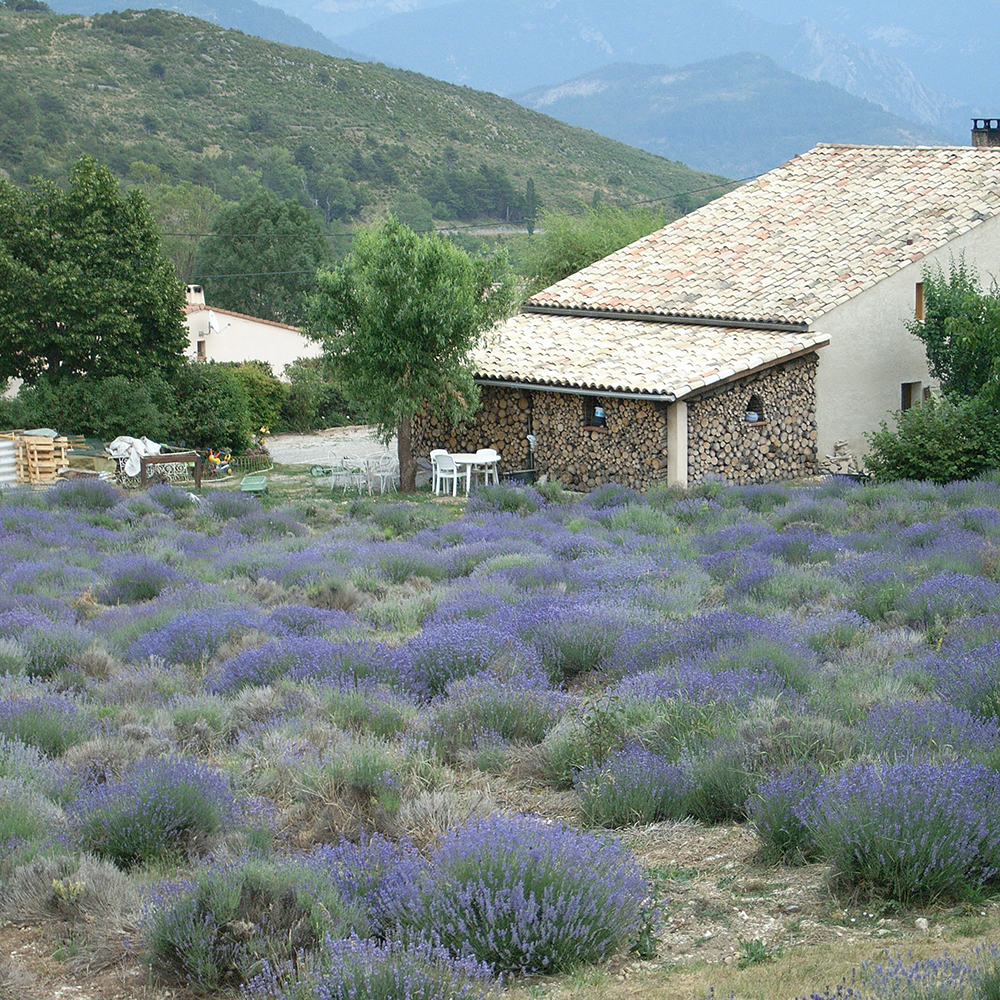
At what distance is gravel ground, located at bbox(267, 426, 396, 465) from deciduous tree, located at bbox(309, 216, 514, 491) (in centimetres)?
519

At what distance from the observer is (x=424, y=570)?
12.0 metres

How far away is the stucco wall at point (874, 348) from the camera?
70.7 ft

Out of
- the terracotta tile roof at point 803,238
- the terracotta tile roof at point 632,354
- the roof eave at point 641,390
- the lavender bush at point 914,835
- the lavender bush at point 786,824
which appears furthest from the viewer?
the terracotta tile roof at point 803,238

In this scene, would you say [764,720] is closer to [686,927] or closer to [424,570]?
[686,927]

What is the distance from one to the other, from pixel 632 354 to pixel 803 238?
17.5 feet

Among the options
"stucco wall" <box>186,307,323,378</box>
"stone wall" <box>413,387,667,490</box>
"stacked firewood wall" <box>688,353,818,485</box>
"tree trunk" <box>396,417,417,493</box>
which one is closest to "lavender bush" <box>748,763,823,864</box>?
"stacked firewood wall" <box>688,353,818,485</box>

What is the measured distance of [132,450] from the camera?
2367 centimetres

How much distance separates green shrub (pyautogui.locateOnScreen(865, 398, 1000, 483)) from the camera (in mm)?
17875

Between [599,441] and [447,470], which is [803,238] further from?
[447,470]

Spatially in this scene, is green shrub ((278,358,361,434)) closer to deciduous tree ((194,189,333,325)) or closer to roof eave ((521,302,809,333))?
roof eave ((521,302,809,333))

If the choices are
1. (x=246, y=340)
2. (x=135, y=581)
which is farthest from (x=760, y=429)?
(x=246, y=340)

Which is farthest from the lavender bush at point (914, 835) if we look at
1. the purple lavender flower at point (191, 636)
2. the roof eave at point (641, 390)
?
the roof eave at point (641, 390)

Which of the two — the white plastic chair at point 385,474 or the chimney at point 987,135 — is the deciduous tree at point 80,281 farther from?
the chimney at point 987,135

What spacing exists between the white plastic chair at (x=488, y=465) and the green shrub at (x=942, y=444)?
22.1ft
